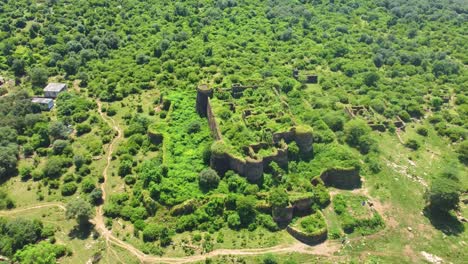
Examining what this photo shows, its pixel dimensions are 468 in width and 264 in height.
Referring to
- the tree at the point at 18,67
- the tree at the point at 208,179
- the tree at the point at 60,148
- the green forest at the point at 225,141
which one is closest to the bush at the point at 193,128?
the green forest at the point at 225,141

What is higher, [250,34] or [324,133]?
→ [250,34]

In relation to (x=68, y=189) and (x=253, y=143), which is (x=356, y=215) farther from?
(x=68, y=189)

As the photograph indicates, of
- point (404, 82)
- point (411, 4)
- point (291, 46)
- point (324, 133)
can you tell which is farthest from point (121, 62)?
point (411, 4)

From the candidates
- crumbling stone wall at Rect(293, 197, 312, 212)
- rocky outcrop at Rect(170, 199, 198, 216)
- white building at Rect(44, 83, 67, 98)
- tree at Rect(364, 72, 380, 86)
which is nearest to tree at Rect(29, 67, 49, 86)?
white building at Rect(44, 83, 67, 98)

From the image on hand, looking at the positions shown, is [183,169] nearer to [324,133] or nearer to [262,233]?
[262,233]

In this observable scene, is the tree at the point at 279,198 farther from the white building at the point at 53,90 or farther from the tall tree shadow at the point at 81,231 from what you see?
the white building at the point at 53,90

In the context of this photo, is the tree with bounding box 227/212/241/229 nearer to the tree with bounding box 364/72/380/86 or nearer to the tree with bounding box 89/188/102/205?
the tree with bounding box 89/188/102/205
